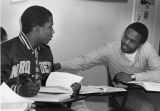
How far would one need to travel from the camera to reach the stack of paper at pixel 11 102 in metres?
1.15

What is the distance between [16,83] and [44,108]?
19 centimetres

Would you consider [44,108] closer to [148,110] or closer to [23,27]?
[23,27]

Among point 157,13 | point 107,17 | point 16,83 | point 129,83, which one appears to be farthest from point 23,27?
point 157,13

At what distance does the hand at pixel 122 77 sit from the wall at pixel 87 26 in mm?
747

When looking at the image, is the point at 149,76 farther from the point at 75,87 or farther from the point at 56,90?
the point at 56,90

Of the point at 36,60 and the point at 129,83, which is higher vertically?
the point at 36,60

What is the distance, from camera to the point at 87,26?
3.00 meters

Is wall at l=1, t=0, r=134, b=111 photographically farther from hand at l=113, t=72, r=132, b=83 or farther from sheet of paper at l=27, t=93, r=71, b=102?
sheet of paper at l=27, t=93, r=71, b=102

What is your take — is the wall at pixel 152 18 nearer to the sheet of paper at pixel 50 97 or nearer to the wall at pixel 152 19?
the wall at pixel 152 19

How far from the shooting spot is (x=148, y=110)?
7.17 feet

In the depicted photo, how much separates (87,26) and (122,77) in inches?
37.7

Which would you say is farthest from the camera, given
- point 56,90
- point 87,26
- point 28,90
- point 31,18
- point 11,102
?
point 87,26

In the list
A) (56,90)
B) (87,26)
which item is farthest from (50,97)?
(87,26)

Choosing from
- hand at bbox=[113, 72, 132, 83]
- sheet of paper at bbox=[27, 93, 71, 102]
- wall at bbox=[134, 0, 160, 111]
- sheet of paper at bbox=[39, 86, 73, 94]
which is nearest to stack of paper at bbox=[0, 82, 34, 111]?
sheet of paper at bbox=[27, 93, 71, 102]
